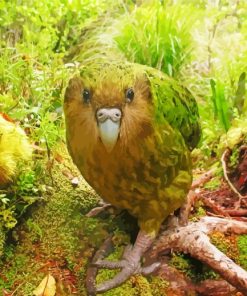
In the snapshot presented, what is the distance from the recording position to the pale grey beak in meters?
1.13

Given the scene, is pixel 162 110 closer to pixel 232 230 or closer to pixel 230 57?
pixel 232 230

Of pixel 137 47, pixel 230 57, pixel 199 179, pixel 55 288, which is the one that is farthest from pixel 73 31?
pixel 55 288

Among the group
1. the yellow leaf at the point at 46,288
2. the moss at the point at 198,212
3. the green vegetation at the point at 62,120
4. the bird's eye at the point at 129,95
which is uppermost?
the bird's eye at the point at 129,95

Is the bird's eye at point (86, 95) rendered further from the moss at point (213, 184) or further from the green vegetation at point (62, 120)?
the moss at point (213, 184)

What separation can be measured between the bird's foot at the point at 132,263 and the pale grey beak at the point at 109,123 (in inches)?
16.2

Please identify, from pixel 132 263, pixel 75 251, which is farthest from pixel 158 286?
pixel 75 251

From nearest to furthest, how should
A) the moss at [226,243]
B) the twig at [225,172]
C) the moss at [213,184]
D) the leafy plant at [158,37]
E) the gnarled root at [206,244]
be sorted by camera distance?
the gnarled root at [206,244] → the moss at [226,243] → the twig at [225,172] → the moss at [213,184] → the leafy plant at [158,37]

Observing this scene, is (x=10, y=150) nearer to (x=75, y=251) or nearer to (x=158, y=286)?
(x=75, y=251)

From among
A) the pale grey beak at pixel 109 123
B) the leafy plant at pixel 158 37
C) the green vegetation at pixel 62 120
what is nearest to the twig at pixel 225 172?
the green vegetation at pixel 62 120

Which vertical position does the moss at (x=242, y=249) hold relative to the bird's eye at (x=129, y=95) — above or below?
below

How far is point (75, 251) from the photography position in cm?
150

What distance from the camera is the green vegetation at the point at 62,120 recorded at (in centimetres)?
149

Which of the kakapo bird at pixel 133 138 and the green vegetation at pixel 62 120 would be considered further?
the green vegetation at pixel 62 120

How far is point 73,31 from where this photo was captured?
11.6 feet
